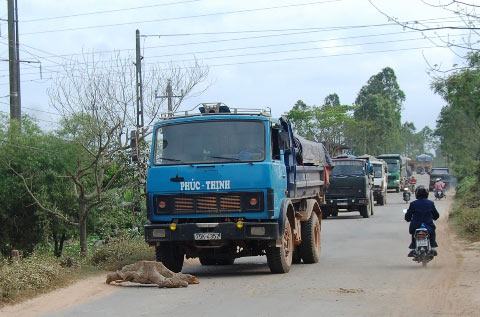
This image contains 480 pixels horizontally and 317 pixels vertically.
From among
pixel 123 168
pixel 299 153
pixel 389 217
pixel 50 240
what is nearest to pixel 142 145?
pixel 123 168

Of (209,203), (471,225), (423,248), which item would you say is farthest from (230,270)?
(471,225)

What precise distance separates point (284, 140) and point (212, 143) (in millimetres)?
1499

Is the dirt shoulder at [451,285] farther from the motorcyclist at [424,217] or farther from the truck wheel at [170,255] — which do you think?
the truck wheel at [170,255]

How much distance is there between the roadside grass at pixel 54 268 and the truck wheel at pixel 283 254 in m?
3.02

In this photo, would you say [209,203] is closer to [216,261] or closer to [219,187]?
A: [219,187]

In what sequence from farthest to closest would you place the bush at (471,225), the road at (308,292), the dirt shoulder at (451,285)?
the bush at (471,225) < the dirt shoulder at (451,285) < the road at (308,292)

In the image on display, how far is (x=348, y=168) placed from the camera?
35062 millimetres

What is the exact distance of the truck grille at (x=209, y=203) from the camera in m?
13.7

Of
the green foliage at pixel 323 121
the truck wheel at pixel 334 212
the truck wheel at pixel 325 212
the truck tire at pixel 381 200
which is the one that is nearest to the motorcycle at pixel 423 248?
the truck wheel at pixel 325 212

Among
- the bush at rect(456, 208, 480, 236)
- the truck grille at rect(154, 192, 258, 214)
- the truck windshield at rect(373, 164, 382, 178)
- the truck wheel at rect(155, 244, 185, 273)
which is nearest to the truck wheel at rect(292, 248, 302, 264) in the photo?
the truck wheel at rect(155, 244, 185, 273)

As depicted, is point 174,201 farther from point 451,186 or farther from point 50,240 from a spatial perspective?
point 451,186

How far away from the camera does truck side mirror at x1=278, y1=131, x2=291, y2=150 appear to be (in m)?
14.6

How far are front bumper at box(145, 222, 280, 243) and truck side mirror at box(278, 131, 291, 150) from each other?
167 centimetres

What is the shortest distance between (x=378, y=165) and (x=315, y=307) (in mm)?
39661
